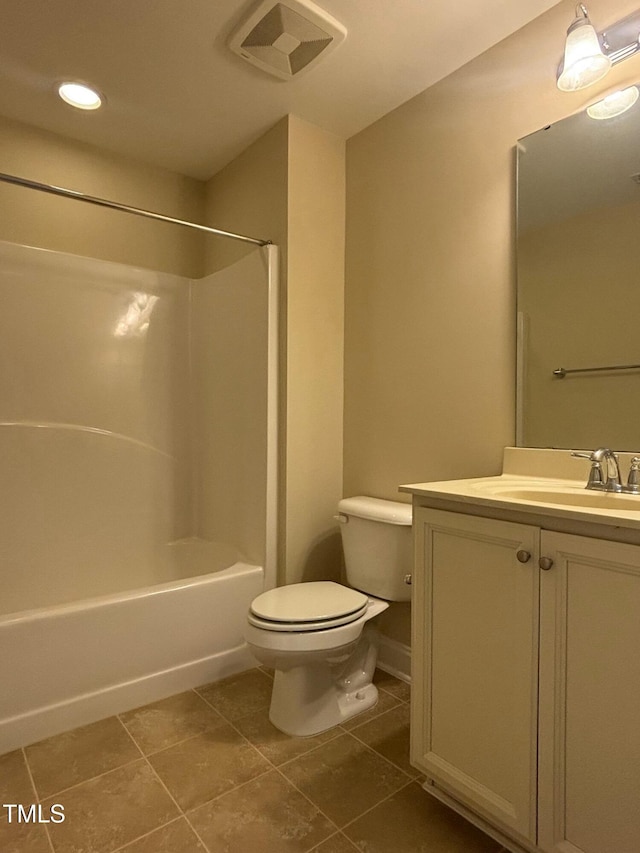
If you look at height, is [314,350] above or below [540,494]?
above

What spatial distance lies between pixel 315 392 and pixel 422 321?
1.82 ft

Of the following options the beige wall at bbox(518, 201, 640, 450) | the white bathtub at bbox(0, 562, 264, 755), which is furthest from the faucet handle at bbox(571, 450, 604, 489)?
the white bathtub at bbox(0, 562, 264, 755)

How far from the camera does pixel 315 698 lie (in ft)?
5.43

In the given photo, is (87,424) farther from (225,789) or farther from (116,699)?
(225,789)

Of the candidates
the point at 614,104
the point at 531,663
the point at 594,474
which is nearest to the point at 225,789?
the point at 531,663

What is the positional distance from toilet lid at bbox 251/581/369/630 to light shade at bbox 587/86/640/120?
164 cm

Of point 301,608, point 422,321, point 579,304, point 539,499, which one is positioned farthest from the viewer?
point 422,321

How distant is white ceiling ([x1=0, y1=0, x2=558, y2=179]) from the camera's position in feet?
5.10

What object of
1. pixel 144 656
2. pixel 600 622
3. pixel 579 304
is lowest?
pixel 144 656

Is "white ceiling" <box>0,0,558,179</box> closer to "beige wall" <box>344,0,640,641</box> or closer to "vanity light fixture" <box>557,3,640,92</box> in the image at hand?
"beige wall" <box>344,0,640,641</box>

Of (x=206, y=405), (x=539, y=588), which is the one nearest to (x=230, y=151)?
(x=206, y=405)

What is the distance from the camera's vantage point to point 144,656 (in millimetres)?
1784

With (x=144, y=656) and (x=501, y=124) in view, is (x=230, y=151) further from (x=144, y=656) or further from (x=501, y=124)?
(x=144, y=656)

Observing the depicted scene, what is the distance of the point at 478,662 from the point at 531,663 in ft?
0.45
